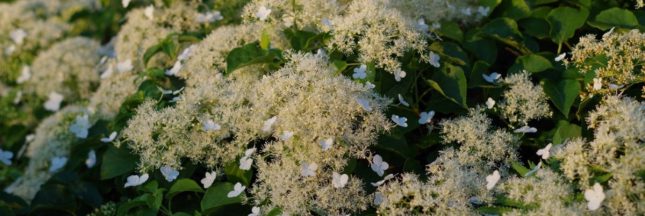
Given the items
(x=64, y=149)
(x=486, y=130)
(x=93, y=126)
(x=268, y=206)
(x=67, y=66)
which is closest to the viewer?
(x=268, y=206)

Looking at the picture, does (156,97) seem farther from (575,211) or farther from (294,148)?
(575,211)

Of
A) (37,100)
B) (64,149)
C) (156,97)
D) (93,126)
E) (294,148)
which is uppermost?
(294,148)

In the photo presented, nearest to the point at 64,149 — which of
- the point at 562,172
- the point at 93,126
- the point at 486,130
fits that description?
the point at 93,126

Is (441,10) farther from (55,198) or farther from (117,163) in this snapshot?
(55,198)

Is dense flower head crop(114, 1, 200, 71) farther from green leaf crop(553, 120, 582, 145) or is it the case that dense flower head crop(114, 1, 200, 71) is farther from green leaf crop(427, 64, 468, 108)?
green leaf crop(553, 120, 582, 145)

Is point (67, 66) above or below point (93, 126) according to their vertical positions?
below

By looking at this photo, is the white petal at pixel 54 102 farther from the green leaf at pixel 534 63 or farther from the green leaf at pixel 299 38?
the green leaf at pixel 534 63

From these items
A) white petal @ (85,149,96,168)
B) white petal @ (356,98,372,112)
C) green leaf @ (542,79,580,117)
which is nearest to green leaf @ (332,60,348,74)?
white petal @ (356,98,372,112)
